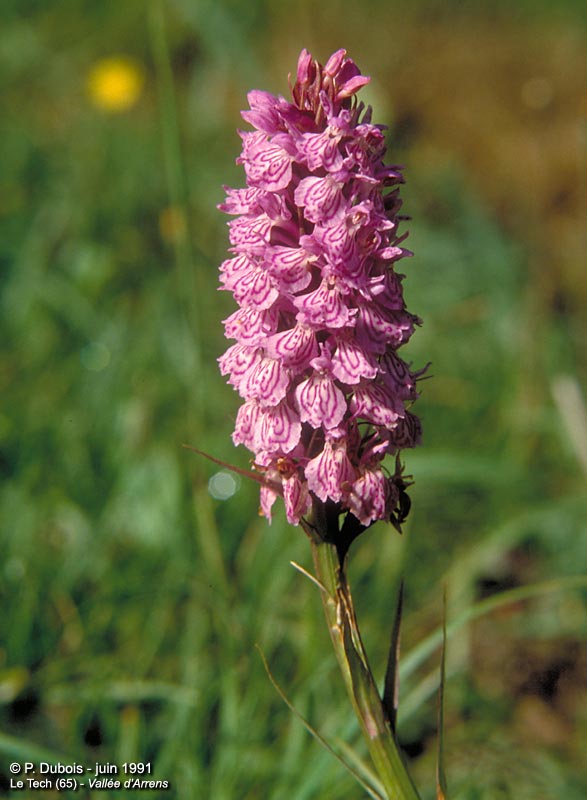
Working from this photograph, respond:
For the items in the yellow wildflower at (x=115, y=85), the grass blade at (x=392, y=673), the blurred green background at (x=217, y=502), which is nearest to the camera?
the grass blade at (x=392, y=673)

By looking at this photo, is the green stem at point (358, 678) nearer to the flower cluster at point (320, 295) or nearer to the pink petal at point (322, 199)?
the flower cluster at point (320, 295)

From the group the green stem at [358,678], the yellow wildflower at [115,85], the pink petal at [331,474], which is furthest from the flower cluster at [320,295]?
the yellow wildflower at [115,85]

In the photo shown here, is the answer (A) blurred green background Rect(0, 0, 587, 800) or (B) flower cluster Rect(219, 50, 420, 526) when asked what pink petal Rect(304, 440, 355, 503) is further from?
(A) blurred green background Rect(0, 0, 587, 800)

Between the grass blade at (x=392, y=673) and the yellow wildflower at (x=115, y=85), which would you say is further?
the yellow wildflower at (x=115, y=85)

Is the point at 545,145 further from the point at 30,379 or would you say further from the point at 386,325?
the point at 386,325

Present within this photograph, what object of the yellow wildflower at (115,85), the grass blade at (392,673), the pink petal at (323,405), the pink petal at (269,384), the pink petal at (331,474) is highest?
the yellow wildflower at (115,85)

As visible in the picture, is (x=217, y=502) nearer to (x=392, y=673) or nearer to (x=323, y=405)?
(x=392, y=673)

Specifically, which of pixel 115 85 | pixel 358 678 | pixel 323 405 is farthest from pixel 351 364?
pixel 115 85

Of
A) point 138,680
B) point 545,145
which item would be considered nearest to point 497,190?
point 545,145
